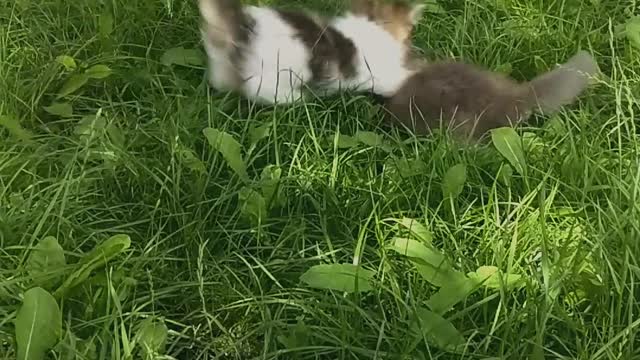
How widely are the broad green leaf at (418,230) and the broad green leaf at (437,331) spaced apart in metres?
0.25

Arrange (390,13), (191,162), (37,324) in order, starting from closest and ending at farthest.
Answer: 1. (37,324)
2. (191,162)
3. (390,13)

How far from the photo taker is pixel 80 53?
101 inches

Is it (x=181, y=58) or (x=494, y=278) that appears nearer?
(x=494, y=278)

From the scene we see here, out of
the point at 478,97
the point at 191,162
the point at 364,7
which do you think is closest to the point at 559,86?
the point at 478,97

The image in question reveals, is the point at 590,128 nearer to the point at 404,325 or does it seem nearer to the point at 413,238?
the point at 413,238

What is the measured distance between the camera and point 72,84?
7.94 feet

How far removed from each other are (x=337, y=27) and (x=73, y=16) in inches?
30.7

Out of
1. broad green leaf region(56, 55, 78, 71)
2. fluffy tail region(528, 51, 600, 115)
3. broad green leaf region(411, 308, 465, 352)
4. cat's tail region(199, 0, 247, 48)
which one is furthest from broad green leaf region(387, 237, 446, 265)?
broad green leaf region(56, 55, 78, 71)

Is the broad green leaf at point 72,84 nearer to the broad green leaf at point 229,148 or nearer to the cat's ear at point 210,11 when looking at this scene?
the cat's ear at point 210,11

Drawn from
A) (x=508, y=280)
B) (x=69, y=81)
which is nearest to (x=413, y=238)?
(x=508, y=280)

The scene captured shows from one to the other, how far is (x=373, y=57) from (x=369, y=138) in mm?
400

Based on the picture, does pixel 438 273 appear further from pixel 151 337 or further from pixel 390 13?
pixel 390 13

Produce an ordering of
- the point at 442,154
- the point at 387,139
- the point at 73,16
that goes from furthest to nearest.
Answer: the point at 73,16
the point at 387,139
the point at 442,154

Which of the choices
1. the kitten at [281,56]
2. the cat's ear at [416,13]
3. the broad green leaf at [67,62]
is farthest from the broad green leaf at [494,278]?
the broad green leaf at [67,62]
